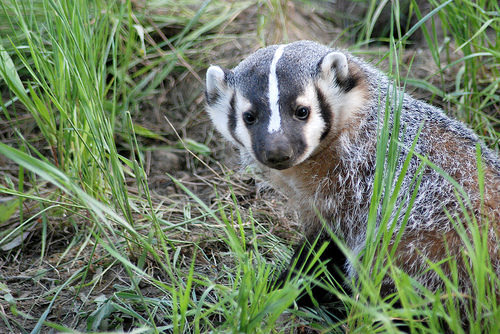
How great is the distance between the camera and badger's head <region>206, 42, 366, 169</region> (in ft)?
7.34

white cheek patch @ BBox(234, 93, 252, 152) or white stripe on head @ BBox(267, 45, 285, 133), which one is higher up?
white stripe on head @ BBox(267, 45, 285, 133)

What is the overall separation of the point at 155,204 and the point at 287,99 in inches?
46.7

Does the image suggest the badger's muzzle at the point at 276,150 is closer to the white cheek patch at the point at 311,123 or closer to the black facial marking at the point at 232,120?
the white cheek patch at the point at 311,123

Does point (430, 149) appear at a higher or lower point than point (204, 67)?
higher

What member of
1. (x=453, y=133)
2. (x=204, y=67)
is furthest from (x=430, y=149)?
(x=204, y=67)

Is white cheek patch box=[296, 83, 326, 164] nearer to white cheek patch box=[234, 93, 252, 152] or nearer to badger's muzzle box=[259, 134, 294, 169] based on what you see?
badger's muzzle box=[259, 134, 294, 169]

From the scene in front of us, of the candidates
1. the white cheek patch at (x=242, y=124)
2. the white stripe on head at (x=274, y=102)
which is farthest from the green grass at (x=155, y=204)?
the white stripe on head at (x=274, y=102)

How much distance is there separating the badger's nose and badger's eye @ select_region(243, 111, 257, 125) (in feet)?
0.55

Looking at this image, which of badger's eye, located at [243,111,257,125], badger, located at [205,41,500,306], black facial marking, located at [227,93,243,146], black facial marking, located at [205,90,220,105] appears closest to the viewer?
badger, located at [205,41,500,306]

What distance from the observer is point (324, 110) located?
237 centimetres

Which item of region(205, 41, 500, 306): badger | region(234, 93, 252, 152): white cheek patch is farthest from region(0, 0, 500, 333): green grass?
region(234, 93, 252, 152): white cheek patch

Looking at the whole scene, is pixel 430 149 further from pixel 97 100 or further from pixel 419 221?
pixel 97 100

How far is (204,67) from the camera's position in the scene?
372 centimetres

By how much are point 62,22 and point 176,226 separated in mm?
976
